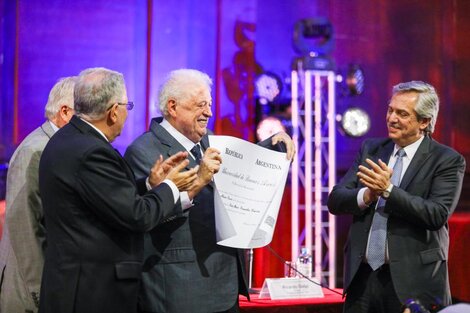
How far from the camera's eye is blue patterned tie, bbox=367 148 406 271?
10.7 ft

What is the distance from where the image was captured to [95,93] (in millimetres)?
2629

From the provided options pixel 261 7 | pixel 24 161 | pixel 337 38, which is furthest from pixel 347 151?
pixel 24 161

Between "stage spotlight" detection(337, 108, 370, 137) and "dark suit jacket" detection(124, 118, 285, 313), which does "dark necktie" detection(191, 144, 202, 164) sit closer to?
"dark suit jacket" detection(124, 118, 285, 313)

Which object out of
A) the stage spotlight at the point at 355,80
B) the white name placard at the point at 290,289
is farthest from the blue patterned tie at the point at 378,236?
the stage spotlight at the point at 355,80

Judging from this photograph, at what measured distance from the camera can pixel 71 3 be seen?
6250mm

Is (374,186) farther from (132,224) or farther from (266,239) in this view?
(132,224)

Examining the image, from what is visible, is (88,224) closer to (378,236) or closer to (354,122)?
(378,236)

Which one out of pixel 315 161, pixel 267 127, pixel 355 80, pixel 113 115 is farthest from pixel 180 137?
pixel 355 80

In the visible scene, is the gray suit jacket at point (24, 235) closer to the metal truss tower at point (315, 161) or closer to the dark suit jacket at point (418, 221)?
the dark suit jacket at point (418, 221)

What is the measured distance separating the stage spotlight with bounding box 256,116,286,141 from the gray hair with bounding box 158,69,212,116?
3452 millimetres

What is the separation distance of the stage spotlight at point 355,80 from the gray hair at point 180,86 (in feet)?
13.2

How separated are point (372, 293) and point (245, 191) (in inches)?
31.2

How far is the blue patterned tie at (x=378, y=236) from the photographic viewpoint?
3.27 meters

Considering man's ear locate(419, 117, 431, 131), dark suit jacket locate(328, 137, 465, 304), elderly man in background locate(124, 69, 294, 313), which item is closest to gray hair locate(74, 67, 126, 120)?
elderly man in background locate(124, 69, 294, 313)
